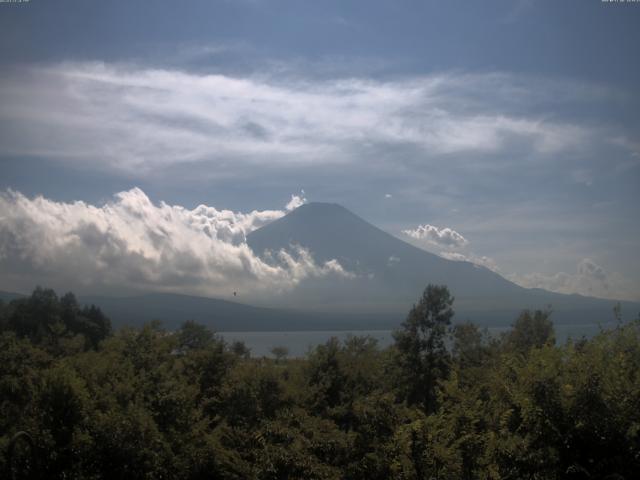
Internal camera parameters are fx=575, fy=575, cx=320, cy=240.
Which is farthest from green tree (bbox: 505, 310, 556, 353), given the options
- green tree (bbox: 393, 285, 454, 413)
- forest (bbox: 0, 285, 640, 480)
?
forest (bbox: 0, 285, 640, 480)

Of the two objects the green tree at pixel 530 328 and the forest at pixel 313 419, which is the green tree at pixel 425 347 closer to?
the forest at pixel 313 419

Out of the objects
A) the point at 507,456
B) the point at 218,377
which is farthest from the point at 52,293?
the point at 507,456

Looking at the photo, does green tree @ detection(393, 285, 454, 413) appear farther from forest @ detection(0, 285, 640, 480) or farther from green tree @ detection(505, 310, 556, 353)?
green tree @ detection(505, 310, 556, 353)

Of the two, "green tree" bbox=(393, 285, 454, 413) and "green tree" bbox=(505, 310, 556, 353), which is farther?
"green tree" bbox=(505, 310, 556, 353)

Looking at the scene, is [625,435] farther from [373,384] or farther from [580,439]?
[373,384]

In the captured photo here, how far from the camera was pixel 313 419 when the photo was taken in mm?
18562

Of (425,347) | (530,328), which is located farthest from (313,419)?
(530,328)

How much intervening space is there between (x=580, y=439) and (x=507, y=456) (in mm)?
1543

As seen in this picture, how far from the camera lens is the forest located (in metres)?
12.1

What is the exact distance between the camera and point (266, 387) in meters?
20.7

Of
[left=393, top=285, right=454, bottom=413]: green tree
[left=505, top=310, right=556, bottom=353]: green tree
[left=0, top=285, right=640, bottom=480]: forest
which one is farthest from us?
[left=505, top=310, right=556, bottom=353]: green tree

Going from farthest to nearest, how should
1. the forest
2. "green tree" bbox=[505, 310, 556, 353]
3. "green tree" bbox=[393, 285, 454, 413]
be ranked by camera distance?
"green tree" bbox=[505, 310, 556, 353] → "green tree" bbox=[393, 285, 454, 413] → the forest

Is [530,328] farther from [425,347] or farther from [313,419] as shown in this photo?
[313,419]

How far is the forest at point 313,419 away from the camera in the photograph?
39.6ft
